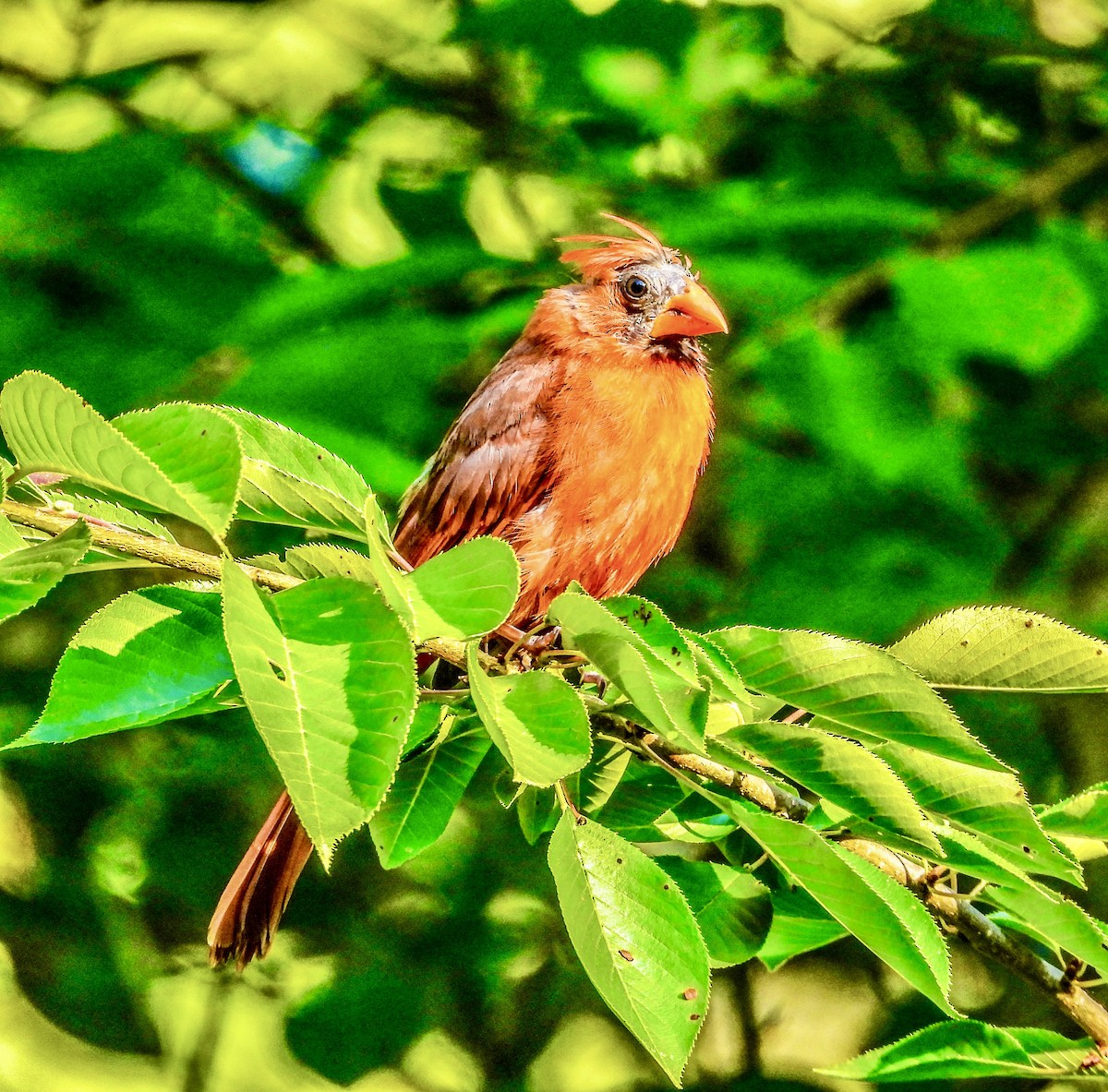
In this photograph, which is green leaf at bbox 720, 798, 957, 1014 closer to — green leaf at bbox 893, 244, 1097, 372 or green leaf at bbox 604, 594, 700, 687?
green leaf at bbox 604, 594, 700, 687

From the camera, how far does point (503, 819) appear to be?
4.42 feet

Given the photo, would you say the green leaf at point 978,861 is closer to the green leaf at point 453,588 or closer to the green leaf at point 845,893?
the green leaf at point 845,893

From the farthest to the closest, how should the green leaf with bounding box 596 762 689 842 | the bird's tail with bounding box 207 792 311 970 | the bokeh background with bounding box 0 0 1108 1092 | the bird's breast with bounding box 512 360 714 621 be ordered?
1. the bokeh background with bounding box 0 0 1108 1092
2. the bird's breast with bounding box 512 360 714 621
3. the bird's tail with bounding box 207 792 311 970
4. the green leaf with bounding box 596 762 689 842

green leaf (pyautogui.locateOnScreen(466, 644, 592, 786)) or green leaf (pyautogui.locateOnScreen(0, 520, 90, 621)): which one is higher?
green leaf (pyautogui.locateOnScreen(0, 520, 90, 621))

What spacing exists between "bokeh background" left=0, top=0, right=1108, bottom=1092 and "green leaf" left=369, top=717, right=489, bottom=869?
0.71m

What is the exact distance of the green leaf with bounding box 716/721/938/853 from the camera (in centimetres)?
44

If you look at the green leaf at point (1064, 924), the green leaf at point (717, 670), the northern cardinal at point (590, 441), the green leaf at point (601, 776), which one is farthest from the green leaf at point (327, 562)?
the northern cardinal at point (590, 441)

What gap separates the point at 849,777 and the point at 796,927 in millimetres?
298

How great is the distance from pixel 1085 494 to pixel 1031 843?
1.14 metres

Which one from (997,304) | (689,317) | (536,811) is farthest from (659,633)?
(997,304)

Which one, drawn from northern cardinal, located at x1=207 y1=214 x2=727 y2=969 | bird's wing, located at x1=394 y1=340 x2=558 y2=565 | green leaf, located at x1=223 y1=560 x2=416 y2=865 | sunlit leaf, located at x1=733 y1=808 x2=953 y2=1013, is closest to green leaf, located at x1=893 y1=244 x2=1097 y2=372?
northern cardinal, located at x1=207 y1=214 x2=727 y2=969

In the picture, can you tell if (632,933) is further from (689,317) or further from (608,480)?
(689,317)

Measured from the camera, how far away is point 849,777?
439 millimetres

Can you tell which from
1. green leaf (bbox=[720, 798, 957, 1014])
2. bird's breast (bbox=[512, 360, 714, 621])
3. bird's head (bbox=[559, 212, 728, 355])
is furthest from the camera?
bird's head (bbox=[559, 212, 728, 355])
